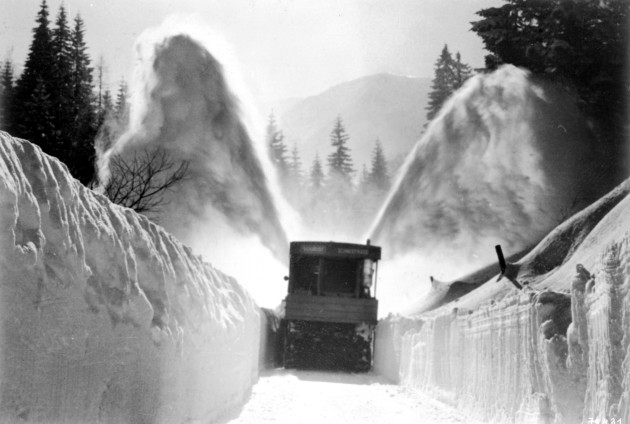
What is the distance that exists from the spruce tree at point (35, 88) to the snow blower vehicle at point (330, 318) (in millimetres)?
13754

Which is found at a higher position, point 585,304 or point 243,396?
point 585,304

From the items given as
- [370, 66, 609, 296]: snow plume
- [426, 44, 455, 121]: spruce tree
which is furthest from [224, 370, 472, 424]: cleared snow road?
[426, 44, 455, 121]: spruce tree

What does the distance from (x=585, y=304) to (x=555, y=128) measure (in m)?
38.7

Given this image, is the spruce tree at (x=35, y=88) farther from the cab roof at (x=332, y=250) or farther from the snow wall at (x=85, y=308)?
the snow wall at (x=85, y=308)

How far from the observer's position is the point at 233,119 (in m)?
54.3

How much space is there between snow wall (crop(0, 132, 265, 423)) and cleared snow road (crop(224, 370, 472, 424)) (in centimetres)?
238

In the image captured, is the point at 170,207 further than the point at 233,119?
No

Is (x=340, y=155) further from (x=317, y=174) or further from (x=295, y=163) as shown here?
(x=295, y=163)

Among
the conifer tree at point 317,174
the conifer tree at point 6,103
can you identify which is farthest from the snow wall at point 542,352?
the conifer tree at point 317,174

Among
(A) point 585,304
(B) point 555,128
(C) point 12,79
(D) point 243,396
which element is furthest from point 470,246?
(A) point 585,304

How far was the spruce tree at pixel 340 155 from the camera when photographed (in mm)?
→ 94062

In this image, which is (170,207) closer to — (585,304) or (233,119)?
(233,119)

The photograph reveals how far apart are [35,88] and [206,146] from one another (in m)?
11.7

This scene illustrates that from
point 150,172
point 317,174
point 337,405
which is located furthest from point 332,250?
point 317,174
